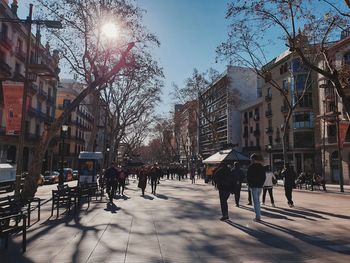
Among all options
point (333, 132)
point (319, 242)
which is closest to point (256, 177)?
point (319, 242)

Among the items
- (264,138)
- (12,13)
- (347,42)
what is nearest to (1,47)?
(12,13)

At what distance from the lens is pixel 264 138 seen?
187 ft

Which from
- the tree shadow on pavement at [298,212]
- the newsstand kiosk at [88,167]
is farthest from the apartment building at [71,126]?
the tree shadow on pavement at [298,212]

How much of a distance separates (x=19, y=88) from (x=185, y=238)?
886 centimetres

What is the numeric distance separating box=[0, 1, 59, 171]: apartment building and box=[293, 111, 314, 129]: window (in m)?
29.9

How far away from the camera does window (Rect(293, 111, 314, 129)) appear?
147 ft

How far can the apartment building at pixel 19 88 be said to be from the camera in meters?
13.4

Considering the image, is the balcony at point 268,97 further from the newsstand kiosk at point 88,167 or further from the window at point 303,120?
the newsstand kiosk at point 88,167

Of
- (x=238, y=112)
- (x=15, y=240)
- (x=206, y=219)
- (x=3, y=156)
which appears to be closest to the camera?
(x=15, y=240)

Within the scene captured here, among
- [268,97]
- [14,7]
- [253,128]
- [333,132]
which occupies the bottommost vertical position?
[333,132]

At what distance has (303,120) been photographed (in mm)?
Answer: 45312

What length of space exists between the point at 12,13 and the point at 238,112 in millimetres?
45529

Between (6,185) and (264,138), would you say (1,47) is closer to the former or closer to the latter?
(6,185)

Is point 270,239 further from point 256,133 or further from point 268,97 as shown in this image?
point 256,133
